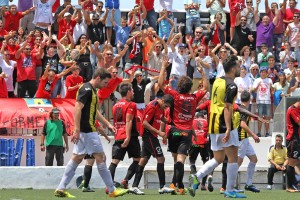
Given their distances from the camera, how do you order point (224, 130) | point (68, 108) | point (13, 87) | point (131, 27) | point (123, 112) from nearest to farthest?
point (224, 130)
point (123, 112)
point (68, 108)
point (13, 87)
point (131, 27)

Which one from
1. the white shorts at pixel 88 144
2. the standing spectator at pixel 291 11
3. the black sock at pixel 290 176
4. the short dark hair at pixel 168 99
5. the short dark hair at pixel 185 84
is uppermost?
the standing spectator at pixel 291 11

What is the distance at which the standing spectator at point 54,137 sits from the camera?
2230 centimetres

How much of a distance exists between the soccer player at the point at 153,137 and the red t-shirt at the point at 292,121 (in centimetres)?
356

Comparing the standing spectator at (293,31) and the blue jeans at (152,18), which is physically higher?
the blue jeans at (152,18)

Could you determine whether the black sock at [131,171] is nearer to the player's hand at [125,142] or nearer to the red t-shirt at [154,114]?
the player's hand at [125,142]

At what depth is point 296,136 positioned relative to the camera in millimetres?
21562

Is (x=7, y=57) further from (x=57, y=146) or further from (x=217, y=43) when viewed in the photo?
(x=217, y=43)

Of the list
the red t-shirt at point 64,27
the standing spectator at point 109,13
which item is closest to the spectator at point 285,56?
the standing spectator at point 109,13

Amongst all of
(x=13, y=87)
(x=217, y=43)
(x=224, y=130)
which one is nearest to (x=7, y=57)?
(x=13, y=87)

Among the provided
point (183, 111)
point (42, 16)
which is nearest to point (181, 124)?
point (183, 111)

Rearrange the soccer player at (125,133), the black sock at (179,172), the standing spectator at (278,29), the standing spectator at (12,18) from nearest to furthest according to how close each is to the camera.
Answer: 1. the black sock at (179,172)
2. the soccer player at (125,133)
3. the standing spectator at (12,18)
4. the standing spectator at (278,29)

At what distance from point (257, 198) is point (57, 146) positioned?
6.46 metres

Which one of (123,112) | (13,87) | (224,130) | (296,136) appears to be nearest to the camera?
(224,130)

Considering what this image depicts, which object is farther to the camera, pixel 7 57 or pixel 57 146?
pixel 7 57
